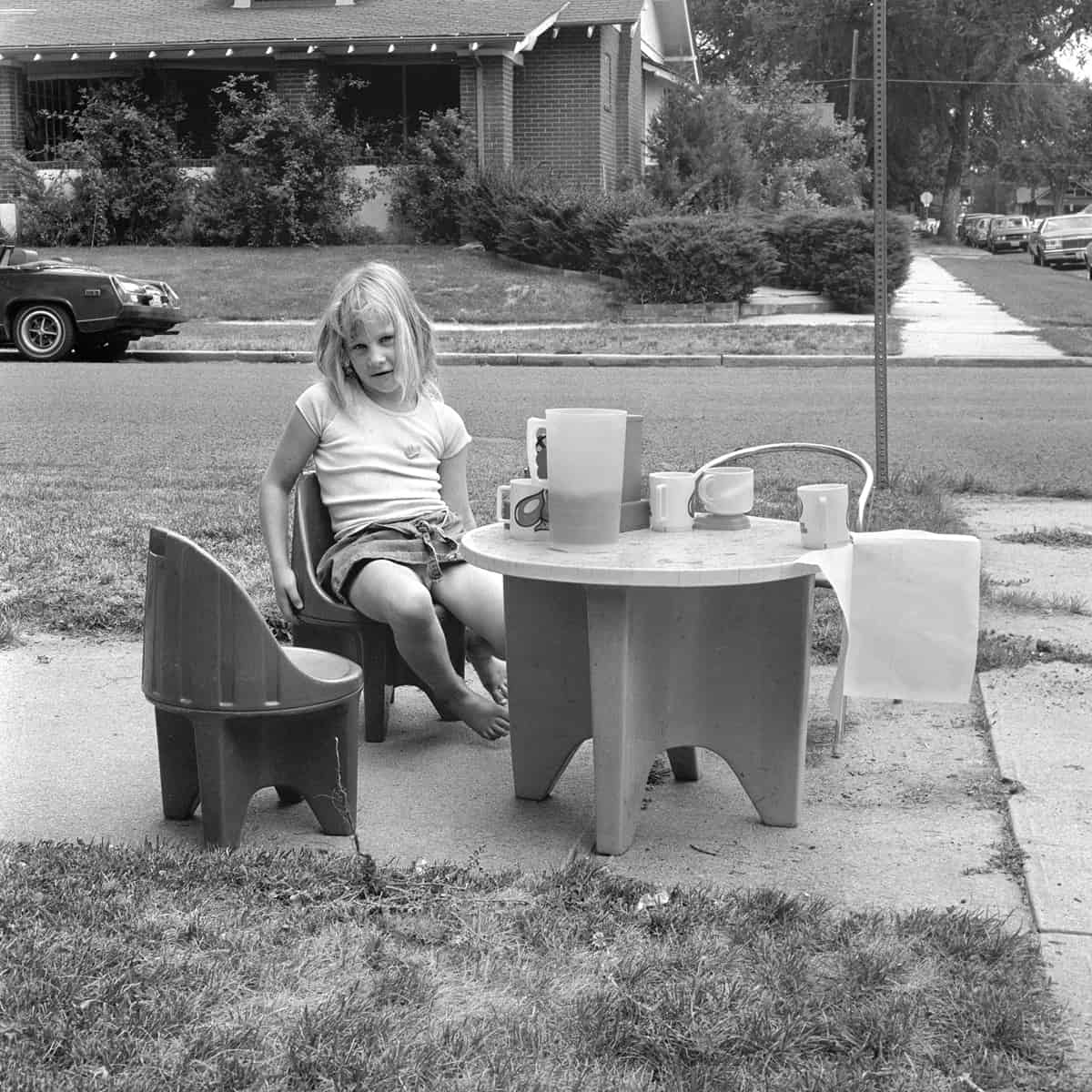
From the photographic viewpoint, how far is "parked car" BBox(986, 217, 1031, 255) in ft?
183

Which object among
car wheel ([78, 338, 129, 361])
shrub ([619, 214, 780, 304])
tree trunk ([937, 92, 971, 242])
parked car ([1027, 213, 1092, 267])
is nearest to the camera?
car wheel ([78, 338, 129, 361])

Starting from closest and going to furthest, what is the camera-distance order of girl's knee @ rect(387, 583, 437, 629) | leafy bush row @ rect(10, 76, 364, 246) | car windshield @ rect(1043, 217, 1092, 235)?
1. girl's knee @ rect(387, 583, 437, 629)
2. leafy bush row @ rect(10, 76, 364, 246)
3. car windshield @ rect(1043, 217, 1092, 235)

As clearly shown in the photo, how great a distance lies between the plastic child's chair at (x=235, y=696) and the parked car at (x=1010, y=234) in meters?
55.5

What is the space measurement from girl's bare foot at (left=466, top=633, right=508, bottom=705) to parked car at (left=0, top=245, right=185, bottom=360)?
42.1 feet

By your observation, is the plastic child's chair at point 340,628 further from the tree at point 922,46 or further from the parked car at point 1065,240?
the tree at point 922,46

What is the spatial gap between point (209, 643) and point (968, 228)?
6771cm

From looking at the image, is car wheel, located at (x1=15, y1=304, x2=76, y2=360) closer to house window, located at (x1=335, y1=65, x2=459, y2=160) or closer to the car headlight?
the car headlight

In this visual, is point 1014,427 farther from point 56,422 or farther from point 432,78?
point 432,78

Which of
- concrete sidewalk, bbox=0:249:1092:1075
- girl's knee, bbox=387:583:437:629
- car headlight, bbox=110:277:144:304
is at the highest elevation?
car headlight, bbox=110:277:144:304

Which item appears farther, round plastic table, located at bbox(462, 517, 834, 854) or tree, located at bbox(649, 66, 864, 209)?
tree, located at bbox(649, 66, 864, 209)

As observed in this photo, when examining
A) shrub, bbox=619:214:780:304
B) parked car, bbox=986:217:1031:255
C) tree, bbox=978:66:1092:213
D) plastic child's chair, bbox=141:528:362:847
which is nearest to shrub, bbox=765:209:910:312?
shrub, bbox=619:214:780:304

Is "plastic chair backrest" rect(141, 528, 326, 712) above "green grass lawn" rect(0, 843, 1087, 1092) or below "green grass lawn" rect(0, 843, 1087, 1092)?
above

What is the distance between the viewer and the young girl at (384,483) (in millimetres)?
4102

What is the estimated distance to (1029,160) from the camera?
76.9 m
